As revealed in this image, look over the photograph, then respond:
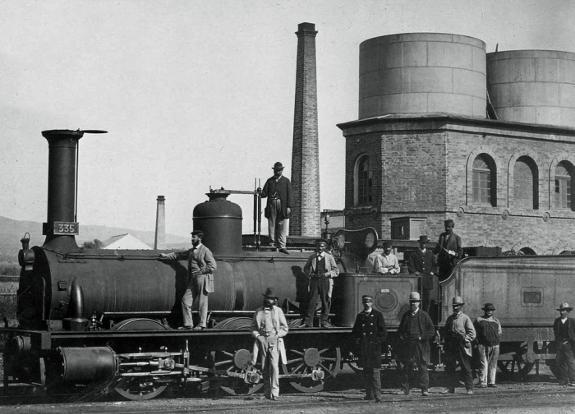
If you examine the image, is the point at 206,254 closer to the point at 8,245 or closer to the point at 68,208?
the point at 68,208

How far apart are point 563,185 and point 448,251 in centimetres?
1979

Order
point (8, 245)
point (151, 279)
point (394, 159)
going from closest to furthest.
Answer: point (151, 279) → point (394, 159) → point (8, 245)

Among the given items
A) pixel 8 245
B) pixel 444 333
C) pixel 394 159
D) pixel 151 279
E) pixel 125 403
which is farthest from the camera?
pixel 8 245

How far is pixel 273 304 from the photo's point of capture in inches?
524

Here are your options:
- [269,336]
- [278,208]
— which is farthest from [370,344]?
[278,208]

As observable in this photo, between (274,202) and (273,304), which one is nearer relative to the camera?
(273,304)

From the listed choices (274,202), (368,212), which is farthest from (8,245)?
(274,202)

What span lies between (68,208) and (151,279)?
1.68 meters

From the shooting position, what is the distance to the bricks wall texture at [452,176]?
30.5 metres

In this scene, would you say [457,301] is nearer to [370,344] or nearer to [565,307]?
[370,344]

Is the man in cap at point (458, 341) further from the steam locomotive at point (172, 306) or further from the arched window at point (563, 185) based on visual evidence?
the arched window at point (563, 185)

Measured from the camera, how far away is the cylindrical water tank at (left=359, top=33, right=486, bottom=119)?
31859mm

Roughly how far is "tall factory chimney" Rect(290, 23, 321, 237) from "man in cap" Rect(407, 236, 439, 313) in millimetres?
19140

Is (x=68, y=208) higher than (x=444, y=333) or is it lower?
higher
